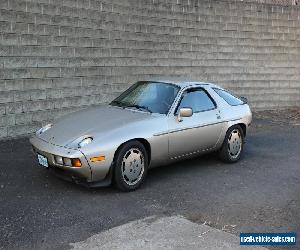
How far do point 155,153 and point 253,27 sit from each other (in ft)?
25.7

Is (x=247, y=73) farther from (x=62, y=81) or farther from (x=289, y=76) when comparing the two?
(x=62, y=81)

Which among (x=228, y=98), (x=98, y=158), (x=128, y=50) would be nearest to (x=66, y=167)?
(x=98, y=158)

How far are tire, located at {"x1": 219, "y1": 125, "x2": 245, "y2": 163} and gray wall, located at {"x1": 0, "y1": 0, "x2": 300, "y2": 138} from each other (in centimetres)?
331

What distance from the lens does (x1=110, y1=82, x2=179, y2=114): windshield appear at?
237 inches

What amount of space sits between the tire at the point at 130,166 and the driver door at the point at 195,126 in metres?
0.54

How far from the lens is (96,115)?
587 centimetres

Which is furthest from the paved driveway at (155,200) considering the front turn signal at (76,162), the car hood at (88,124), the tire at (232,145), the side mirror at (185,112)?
the side mirror at (185,112)

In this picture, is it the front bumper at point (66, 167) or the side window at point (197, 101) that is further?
the side window at point (197, 101)

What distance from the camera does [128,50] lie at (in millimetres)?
9547

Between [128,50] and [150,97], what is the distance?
11.7 ft

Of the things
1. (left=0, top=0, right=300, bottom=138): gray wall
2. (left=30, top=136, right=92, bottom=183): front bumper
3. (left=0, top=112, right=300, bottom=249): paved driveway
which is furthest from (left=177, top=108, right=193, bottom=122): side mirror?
(left=0, top=0, right=300, bottom=138): gray wall

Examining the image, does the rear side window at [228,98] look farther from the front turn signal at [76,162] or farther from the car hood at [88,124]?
the front turn signal at [76,162]

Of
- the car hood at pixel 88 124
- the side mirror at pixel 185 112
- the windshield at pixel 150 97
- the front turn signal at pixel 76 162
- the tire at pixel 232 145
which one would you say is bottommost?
the tire at pixel 232 145

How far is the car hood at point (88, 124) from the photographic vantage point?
5.26m
